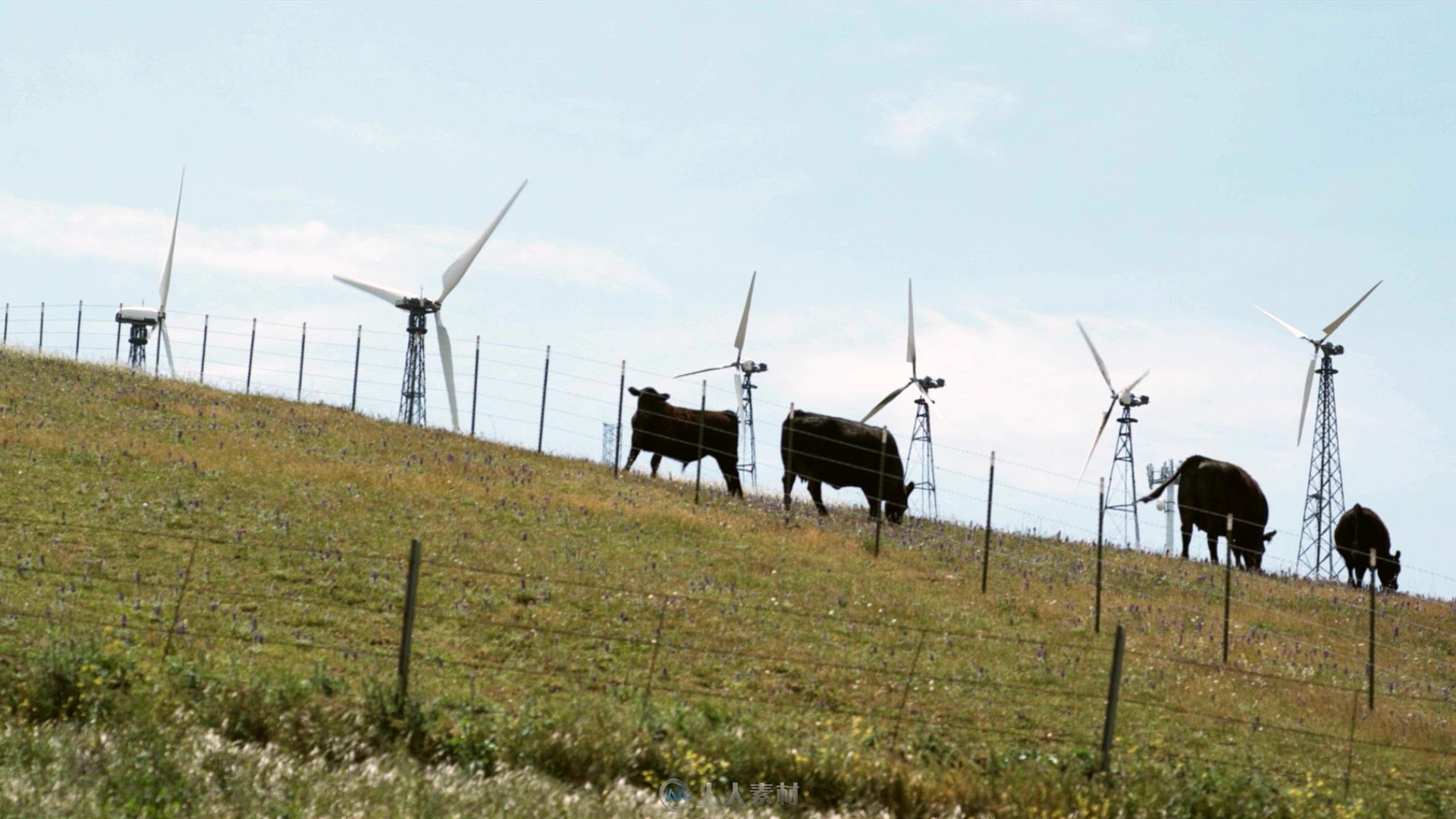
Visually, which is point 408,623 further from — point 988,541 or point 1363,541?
point 1363,541

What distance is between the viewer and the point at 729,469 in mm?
35656

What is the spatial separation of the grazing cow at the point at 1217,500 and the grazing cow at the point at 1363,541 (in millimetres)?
1900

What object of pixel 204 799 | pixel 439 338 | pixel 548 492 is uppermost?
pixel 439 338

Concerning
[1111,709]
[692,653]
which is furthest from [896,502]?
[1111,709]

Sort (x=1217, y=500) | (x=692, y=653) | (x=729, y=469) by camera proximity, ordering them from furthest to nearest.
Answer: (x=1217, y=500) < (x=729, y=469) < (x=692, y=653)

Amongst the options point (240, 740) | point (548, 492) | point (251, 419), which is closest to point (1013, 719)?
point (240, 740)

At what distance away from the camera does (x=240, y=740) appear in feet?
38.0

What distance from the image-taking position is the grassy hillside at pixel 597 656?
11.3 meters

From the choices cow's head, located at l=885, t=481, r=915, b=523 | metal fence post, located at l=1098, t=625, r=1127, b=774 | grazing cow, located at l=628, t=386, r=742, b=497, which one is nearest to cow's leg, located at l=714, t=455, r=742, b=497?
grazing cow, located at l=628, t=386, r=742, b=497

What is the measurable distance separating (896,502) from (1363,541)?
42.1 feet

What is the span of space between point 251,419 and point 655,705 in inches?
883

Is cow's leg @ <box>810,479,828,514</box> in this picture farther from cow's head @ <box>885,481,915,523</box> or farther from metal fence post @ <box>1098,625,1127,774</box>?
metal fence post @ <box>1098,625,1127,774</box>

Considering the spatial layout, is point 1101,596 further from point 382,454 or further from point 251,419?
point 251,419

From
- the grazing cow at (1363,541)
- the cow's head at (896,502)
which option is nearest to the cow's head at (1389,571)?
the grazing cow at (1363,541)
